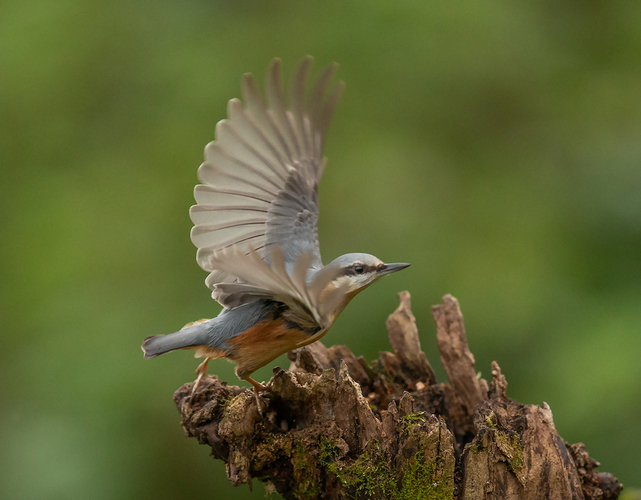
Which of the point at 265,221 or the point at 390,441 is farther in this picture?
the point at 265,221

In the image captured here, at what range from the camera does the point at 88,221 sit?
462 cm

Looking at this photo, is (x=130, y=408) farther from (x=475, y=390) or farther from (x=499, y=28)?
(x=499, y=28)

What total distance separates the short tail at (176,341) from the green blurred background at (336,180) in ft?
3.53

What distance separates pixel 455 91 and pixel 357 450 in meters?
3.26

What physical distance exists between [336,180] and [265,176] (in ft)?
5.19

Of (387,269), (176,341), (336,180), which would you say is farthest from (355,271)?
(336,180)

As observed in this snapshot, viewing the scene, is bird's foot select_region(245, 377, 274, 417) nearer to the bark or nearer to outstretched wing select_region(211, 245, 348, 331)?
the bark

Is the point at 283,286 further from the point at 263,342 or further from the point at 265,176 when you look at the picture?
the point at 265,176

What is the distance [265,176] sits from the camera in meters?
3.34

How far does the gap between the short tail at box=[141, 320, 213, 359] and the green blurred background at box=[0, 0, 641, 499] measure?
1.08 m

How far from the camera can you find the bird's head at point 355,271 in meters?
2.95

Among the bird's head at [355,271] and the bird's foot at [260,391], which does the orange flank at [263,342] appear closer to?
the bird's foot at [260,391]

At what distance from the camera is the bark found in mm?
2436

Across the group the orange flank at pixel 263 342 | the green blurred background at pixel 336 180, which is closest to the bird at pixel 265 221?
the orange flank at pixel 263 342
